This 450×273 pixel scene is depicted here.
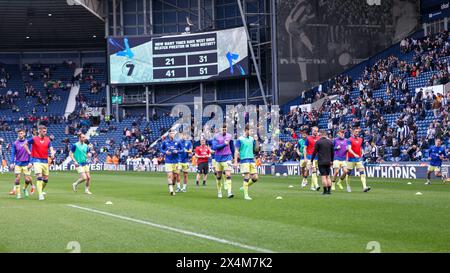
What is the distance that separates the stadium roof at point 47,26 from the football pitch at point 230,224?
54.4 metres

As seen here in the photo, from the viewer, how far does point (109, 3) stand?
80.2 metres

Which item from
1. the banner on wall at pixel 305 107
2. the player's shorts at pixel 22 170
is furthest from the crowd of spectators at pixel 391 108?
the player's shorts at pixel 22 170

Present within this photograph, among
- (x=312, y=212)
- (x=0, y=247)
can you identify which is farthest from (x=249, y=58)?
(x=0, y=247)

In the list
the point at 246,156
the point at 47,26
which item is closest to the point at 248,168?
the point at 246,156

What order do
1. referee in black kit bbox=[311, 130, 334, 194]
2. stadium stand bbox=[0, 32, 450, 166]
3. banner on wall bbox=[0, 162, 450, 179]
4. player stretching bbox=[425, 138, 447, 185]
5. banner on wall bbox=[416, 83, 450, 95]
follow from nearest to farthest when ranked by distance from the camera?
referee in black kit bbox=[311, 130, 334, 194]
player stretching bbox=[425, 138, 447, 185]
banner on wall bbox=[0, 162, 450, 179]
stadium stand bbox=[0, 32, 450, 166]
banner on wall bbox=[416, 83, 450, 95]

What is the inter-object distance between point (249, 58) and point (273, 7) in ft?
18.3

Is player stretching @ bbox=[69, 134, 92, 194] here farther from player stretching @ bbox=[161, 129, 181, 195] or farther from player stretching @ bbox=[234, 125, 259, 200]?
player stretching @ bbox=[234, 125, 259, 200]

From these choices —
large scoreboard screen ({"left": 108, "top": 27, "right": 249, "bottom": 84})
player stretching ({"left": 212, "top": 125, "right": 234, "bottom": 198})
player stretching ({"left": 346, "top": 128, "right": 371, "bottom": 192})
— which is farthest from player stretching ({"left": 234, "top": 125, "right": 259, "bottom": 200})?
large scoreboard screen ({"left": 108, "top": 27, "right": 249, "bottom": 84})

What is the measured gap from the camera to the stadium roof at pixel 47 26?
7744 cm

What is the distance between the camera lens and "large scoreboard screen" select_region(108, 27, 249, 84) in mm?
70125

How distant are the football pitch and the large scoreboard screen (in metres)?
44.8

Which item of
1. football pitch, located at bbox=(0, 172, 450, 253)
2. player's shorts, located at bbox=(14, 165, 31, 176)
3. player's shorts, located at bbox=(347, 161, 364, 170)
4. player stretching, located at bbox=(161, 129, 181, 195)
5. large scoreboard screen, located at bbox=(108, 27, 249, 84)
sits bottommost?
football pitch, located at bbox=(0, 172, 450, 253)

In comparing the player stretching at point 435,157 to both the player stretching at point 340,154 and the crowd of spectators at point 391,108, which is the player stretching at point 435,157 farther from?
the player stretching at point 340,154
